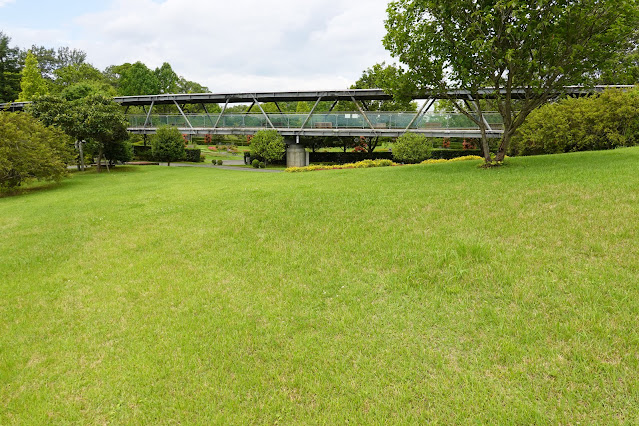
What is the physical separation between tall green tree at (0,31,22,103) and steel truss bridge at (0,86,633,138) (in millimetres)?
35929

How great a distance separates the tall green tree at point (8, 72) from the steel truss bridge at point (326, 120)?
1415 inches

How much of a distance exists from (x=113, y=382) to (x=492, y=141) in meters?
31.4

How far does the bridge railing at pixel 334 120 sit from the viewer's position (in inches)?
1029

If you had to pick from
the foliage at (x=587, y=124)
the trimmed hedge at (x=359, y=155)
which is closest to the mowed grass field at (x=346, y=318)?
the foliage at (x=587, y=124)

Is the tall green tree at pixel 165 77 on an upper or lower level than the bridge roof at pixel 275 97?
upper

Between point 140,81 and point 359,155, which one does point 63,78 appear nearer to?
point 140,81

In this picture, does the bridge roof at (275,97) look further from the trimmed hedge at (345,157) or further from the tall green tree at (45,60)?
the tall green tree at (45,60)

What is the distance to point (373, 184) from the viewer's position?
11.9 m

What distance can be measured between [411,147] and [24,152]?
2616 centimetres

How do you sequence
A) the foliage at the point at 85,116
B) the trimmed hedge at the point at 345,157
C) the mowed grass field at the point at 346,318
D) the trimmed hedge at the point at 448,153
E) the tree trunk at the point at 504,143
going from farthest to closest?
the trimmed hedge at the point at 345,157
the trimmed hedge at the point at 448,153
the foliage at the point at 85,116
the tree trunk at the point at 504,143
the mowed grass field at the point at 346,318

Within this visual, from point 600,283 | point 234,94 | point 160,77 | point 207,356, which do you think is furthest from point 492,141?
point 160,77

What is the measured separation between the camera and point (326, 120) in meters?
29.7

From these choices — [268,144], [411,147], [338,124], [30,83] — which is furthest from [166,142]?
[30,83]

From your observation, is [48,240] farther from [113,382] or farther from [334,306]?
[334,306]
